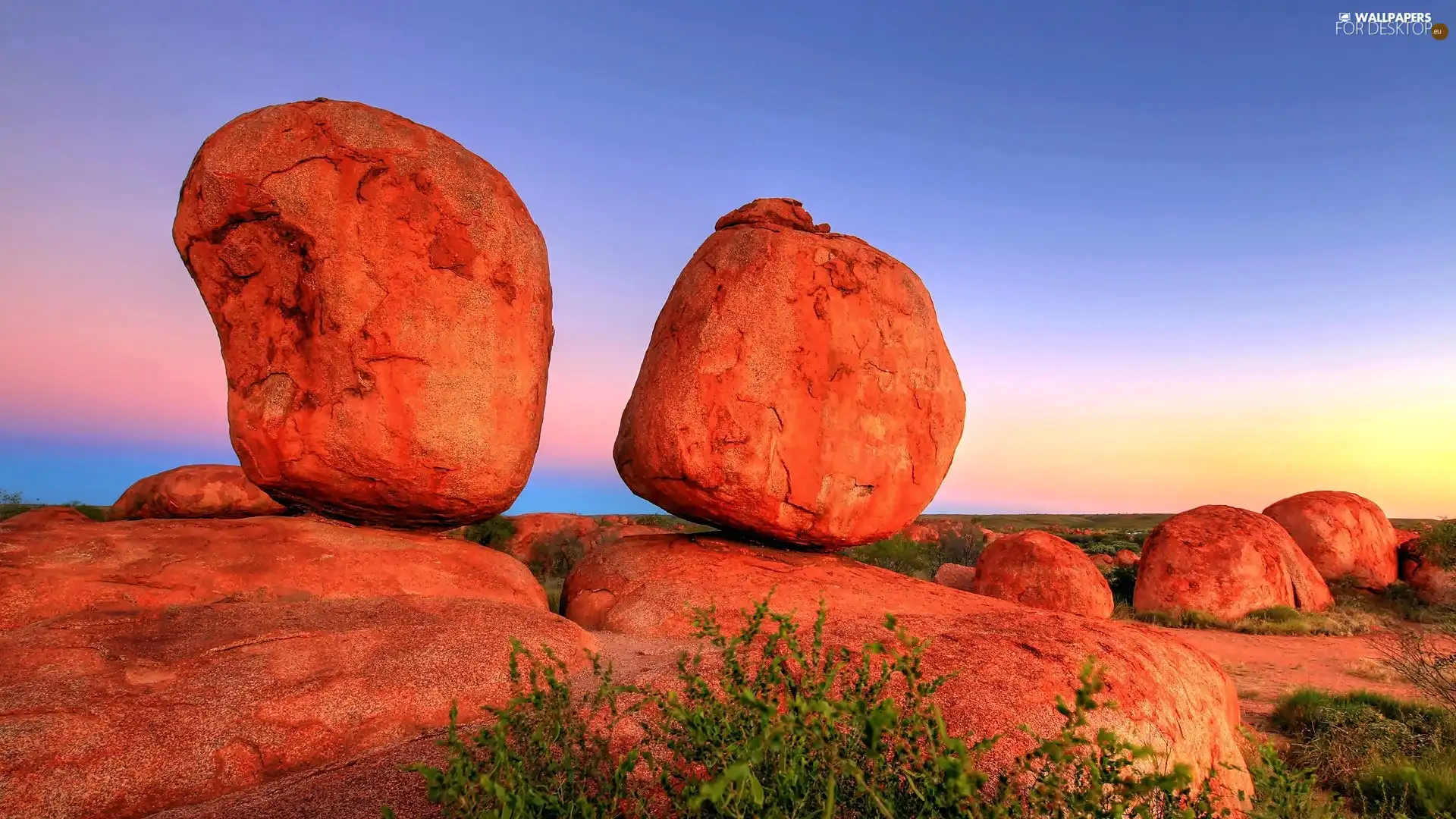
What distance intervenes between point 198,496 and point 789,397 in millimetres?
11796

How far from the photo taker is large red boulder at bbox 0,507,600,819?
3.49 m

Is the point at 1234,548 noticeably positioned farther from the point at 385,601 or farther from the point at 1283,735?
the point at 385,601

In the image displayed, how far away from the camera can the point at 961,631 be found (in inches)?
239

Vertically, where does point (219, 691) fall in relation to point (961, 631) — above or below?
below

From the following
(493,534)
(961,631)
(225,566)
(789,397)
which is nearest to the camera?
(225,566)

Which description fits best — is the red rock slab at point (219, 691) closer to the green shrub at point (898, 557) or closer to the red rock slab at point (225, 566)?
the red rock slab at point (225, 566)

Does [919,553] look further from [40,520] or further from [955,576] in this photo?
[40,520]

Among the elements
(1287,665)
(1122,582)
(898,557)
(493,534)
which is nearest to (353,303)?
(1287,665)

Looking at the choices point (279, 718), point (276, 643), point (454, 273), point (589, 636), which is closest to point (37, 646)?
point (276, 643)

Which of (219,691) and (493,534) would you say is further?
(493,534)

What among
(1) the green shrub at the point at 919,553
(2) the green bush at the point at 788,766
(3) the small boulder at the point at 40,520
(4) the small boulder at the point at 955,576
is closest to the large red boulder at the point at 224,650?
(3) the small boulder at the point at 40,520

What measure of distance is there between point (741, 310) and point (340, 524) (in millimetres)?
4456

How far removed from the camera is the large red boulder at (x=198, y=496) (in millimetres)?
12914

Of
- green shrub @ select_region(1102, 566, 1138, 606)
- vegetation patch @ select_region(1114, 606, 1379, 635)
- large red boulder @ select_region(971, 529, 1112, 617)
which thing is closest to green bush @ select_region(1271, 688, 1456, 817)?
large red boulder @ select_region(971, 529, 1112, 617)
